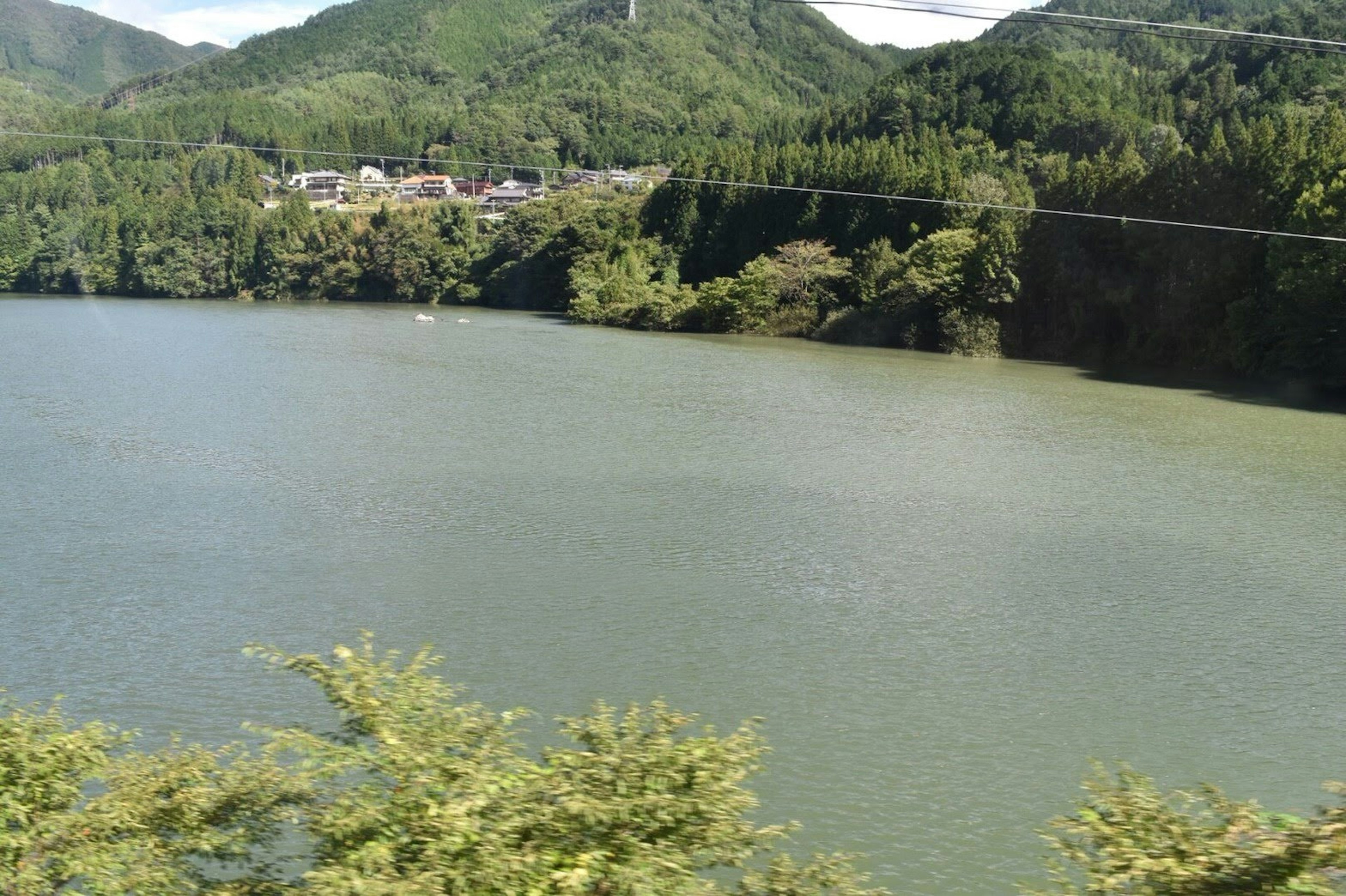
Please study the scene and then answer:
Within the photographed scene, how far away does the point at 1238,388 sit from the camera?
2827cm

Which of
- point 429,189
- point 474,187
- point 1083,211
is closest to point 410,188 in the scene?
point 429,189

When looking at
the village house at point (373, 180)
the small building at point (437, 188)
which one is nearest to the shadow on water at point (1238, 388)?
the small building at point (437, 188)

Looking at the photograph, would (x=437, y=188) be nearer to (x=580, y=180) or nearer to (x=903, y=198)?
(x=580, y=180)

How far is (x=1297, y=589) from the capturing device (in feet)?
41.7

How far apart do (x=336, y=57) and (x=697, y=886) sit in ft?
415

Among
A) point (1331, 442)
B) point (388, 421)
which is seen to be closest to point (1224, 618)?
point (1331, 442)

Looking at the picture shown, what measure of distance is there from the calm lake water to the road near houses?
47.2 m

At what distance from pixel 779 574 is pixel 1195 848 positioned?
29.3 ft

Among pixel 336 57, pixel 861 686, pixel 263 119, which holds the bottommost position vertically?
pixel 861 686

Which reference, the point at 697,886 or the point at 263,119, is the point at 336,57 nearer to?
the point at 263,119

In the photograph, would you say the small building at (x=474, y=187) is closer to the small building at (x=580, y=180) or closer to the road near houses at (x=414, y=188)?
the road near houses at (x=414, y=188)

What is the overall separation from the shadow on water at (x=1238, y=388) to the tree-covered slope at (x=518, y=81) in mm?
35046

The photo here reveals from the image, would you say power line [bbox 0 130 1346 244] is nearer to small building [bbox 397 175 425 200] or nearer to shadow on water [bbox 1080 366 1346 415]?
shadow on water [bbox 1080 366 1346 415]

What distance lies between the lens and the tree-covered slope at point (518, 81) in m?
83.2
